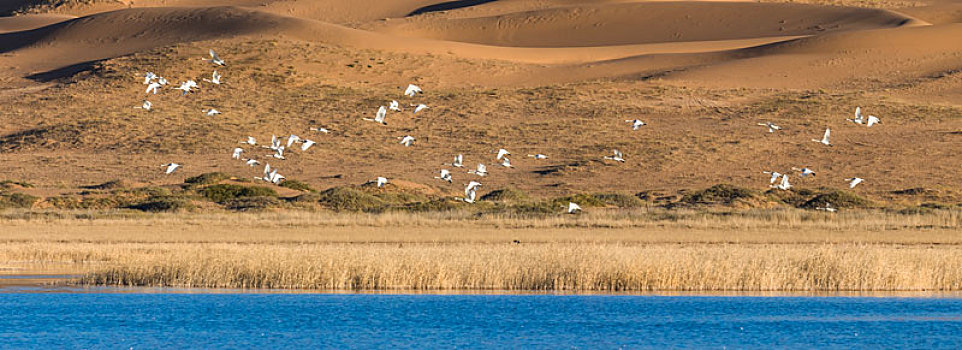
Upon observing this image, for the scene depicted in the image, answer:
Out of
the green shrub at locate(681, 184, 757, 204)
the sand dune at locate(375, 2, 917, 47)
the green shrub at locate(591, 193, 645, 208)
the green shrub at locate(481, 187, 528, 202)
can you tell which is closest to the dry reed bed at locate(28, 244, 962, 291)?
the green shrub at locate(591, 193, 645, 208)

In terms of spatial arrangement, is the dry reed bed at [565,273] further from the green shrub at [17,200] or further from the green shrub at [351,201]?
the green shrub at [17,200]

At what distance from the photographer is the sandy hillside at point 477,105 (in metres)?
71.8

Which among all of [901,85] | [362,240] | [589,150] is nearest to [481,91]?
[589,150]

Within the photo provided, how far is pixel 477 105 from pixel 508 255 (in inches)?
2333

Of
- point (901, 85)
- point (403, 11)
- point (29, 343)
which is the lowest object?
point (29, 343)

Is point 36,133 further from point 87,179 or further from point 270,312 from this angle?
point 270,312

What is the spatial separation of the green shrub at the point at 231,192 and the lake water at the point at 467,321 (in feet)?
98.5

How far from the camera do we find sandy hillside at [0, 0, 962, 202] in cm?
7175

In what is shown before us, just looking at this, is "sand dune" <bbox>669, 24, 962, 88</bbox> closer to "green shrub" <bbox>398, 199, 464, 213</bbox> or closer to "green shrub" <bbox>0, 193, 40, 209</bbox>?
"green shrub" <bbox>398, 199, 464, 213</bbox>

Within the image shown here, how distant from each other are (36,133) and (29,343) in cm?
6478

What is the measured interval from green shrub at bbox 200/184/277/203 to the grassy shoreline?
35.7 feet

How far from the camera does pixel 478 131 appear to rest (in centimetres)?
8131

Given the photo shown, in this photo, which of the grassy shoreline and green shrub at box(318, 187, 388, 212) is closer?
the grassy shoreline

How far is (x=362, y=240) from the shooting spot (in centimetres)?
3966
